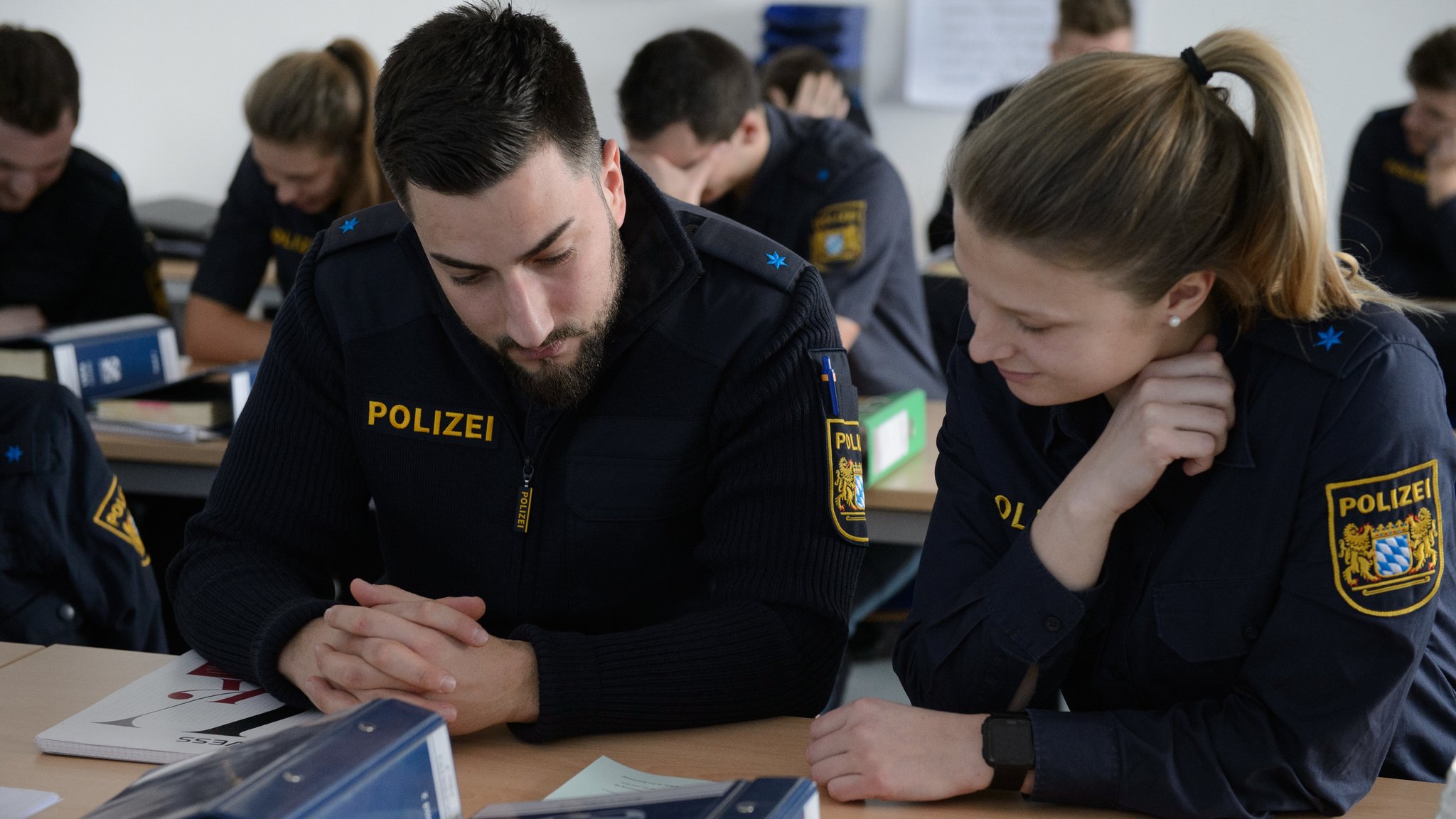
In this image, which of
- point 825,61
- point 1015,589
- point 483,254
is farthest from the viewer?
point 825,61

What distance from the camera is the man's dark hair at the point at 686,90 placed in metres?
2.52

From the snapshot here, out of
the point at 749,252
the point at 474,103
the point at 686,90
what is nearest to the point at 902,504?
the point at 749,252

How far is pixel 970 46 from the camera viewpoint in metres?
4.93

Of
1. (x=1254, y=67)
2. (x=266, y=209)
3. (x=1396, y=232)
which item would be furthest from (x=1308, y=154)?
(x=1396, y=232)

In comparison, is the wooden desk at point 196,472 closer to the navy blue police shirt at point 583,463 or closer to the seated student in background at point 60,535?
the seated student in background at point 60,535

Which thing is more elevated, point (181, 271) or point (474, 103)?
point (474, 103)

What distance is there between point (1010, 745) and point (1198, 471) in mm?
267

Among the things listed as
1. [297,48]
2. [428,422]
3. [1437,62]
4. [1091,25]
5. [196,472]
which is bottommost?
[196,472]

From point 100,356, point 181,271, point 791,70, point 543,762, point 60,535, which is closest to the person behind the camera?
point 543,762

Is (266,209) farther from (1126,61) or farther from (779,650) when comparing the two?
(1126,61)

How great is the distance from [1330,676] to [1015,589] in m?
0.25

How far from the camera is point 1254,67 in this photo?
102cm

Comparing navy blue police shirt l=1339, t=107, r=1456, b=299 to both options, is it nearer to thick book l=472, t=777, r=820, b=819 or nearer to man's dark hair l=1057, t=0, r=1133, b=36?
man's dark hair l=1057, t=0, r=1133, b=36

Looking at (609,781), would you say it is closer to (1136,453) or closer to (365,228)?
(1136,453)
